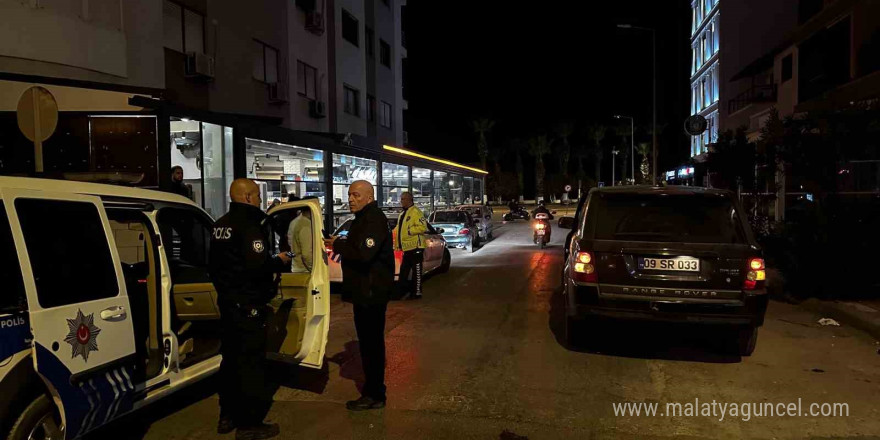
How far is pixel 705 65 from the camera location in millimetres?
50094

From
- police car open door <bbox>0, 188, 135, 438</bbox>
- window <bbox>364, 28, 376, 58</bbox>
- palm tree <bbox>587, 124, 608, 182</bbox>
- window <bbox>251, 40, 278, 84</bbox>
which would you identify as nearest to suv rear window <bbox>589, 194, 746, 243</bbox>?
police car open door <bbox>0, 188, 135, 438</bbox>

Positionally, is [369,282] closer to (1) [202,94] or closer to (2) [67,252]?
(2) [67,252]

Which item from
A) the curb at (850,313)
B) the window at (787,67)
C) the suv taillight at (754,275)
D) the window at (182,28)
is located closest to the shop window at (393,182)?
the window at (182,28)

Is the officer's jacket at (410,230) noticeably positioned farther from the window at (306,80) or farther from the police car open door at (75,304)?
the window at (306,80)

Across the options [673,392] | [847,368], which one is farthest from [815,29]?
[673,392]

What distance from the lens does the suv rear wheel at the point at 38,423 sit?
3.30 meters

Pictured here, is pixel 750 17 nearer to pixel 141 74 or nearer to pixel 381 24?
pixel 381 24

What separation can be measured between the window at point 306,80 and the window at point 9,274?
19078 millimetres

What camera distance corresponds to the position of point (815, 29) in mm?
21938

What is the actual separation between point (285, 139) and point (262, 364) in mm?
11565

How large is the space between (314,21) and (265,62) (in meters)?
3.58

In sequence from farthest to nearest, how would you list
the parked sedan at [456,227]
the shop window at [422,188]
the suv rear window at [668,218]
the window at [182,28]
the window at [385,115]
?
the window at [385,115] → the shop window at [422,188] → the parked sedan at [456,227] → the window at [182,28] → the suv rear window at [668,218]

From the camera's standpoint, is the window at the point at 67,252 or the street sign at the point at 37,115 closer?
the window at the point at 67,252

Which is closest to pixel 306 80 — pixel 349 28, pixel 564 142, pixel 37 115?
pixel 349 28
